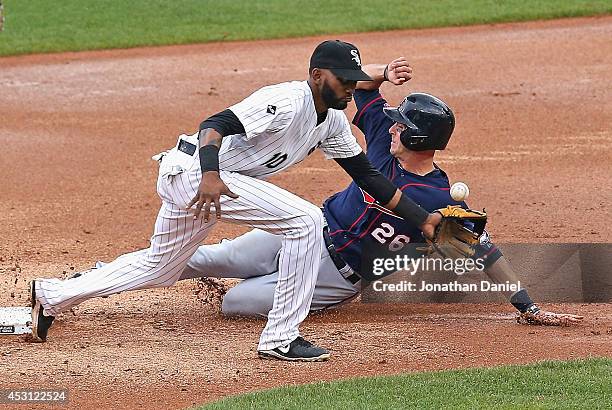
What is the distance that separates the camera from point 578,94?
12.4 meters

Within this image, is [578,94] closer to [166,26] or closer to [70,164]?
[70,164]

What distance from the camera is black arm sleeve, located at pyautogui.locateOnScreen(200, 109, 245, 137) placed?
203 inches

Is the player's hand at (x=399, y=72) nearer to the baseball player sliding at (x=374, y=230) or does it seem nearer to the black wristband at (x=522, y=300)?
the baseball player sliding at (x=374, y=230)

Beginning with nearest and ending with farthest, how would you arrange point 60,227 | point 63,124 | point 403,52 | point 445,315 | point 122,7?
point 445,315, point 60,227, point 63,124, point 403,52, point 122,7

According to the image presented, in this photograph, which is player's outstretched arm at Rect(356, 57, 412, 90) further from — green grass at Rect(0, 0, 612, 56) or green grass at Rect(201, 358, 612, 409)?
green grass at Rect(0, 0, 612, 56)

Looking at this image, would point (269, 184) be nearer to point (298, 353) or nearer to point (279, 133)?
point (279, 133)

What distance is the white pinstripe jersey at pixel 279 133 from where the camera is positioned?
204 inches

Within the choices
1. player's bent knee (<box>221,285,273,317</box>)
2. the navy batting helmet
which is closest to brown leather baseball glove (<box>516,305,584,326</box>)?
the navy batting helmet

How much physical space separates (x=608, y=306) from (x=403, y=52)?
8.68 metres

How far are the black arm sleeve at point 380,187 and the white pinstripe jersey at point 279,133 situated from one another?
0.05 m

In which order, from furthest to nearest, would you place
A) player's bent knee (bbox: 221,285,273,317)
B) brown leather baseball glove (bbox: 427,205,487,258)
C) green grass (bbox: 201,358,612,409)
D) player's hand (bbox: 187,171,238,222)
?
player's bent knee (bbox: 221,285,273,317) < brown leather baseball glove (bbox: 427,205,487,258) < player's hand (bbox: 187,171,238,222) < green grass (bbox: 201,358,612,409)

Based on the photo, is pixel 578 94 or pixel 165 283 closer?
pixel 165 283

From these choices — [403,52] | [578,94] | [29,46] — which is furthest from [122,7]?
[578,94]

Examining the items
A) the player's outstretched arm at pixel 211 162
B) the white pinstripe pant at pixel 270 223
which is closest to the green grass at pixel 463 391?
the white pinstripe pant at pixel 270 223
